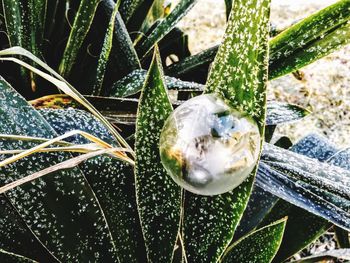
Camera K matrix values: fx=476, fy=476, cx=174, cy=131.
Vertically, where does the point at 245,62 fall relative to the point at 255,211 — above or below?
above

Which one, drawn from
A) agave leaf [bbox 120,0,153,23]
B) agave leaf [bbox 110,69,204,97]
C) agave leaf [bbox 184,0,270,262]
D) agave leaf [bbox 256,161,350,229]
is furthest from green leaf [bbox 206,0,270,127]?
agave leaf [bbox 120,0,153,23]

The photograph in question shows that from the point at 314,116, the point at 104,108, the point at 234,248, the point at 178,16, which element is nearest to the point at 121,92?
the point at 104,108

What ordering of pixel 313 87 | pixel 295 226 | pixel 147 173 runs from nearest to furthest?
pixel 147 173 < pixel 295 226 < pixel 313 87

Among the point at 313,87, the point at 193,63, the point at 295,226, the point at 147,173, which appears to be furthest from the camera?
the point at 313,87

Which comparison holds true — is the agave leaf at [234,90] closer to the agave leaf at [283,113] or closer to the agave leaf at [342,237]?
the agave leaf at [283,113]

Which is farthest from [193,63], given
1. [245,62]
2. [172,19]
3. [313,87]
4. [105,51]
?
[313,87]

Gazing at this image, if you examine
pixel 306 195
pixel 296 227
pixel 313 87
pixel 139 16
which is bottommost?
pixel 313 87

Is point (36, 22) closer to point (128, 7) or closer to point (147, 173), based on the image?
point (128, 7)

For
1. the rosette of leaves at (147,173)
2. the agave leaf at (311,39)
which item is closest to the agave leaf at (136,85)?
the rosette of leaves at (147,173)

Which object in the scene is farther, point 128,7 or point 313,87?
point 313,87
